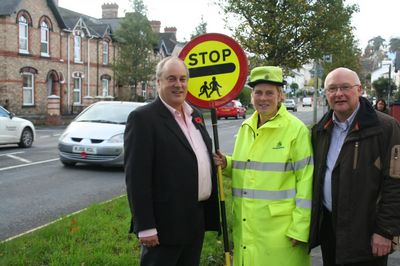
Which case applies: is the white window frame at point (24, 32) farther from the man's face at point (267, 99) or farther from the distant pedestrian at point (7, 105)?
the man's face at point (267, 99)

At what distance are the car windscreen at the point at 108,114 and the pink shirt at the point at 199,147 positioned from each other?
7.63 m

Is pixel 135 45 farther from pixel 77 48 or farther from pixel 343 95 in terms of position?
pixel 343 95

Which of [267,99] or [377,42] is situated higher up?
[377,42]

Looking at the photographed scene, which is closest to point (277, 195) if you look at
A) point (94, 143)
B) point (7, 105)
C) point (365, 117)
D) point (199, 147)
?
point (199, 147)

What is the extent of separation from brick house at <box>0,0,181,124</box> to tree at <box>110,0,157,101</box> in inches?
91.5

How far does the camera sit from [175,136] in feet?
9.39

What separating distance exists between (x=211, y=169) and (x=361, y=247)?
1207 millimetres

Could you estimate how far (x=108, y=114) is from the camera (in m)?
10.9

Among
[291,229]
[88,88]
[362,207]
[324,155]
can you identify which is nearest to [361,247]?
[362,207]

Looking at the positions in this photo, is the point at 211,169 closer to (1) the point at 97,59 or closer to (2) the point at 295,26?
(2) the point at 295,26

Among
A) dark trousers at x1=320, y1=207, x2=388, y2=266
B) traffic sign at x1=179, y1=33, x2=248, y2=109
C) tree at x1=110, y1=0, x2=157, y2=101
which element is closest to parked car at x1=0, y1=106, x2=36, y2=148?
traffic sign at x1=179, y1=33, x2=248, y2=109

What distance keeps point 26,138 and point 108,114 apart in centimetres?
568

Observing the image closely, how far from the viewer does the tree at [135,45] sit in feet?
119

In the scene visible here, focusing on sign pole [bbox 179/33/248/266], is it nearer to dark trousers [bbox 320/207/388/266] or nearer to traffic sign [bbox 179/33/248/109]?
traffic sign [bbox 179/33/248/109]
